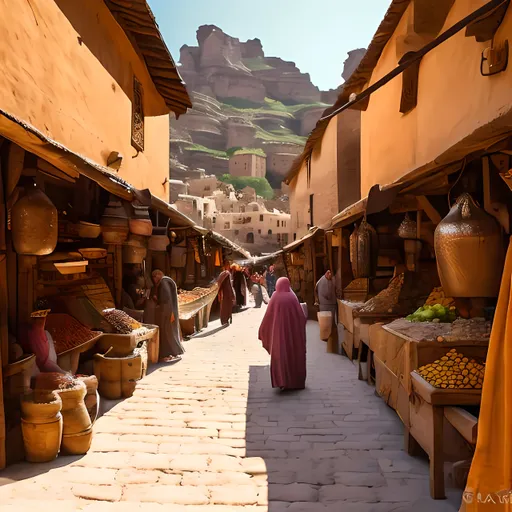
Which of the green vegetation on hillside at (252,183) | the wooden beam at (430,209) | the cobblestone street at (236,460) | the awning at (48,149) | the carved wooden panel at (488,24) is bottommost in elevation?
the cobblestone street at (236,460)

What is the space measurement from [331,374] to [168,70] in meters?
8.01

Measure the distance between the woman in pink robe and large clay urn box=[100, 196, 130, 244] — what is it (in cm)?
262

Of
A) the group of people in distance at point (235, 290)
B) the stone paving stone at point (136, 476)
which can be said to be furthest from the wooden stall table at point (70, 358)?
the group of people in distance at point (235, 290)

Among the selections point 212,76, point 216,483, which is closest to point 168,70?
point 216,483

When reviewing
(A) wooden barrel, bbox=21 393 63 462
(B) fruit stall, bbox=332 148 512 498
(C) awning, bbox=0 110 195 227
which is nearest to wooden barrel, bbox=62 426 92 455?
(A) wooden barrel, bbox=21 393 63 462

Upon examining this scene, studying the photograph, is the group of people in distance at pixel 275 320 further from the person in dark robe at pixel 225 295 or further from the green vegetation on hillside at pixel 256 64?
the green vegetation on hillside at pixel 256 64

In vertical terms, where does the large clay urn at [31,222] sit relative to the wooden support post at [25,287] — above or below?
above

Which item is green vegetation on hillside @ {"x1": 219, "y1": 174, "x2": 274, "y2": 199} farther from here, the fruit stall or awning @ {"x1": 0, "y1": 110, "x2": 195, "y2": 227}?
awning @ {"x1": 0, "y1": 110, "x2": 195, "y2": 227}

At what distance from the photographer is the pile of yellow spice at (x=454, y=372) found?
11.3ft

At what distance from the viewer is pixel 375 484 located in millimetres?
3664

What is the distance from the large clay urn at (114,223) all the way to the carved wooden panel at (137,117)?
3.38m

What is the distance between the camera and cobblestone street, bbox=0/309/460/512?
3381mm

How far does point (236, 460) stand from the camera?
4141mm

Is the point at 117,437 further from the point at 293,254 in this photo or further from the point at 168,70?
the point at 293,254
